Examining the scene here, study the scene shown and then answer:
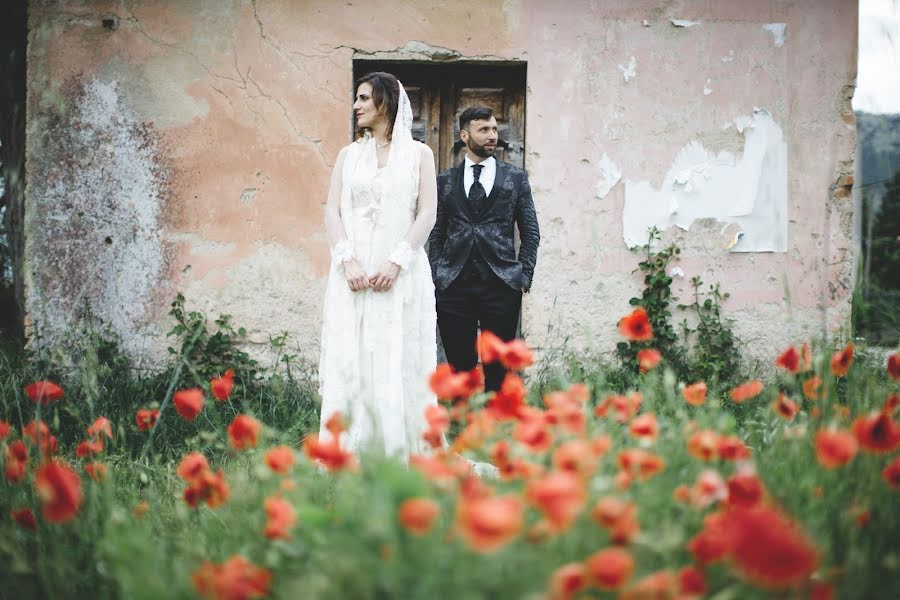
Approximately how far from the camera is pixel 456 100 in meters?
4.64

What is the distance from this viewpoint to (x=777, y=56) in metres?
4.46

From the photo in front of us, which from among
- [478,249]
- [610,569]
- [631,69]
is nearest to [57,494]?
[610,569]

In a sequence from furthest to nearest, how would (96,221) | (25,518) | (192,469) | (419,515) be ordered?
1. (96,221)
2. (25,518)
3. (192,469)
4. (419,515)

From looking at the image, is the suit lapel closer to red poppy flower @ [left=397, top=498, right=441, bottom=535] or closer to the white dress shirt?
the white dress shirt

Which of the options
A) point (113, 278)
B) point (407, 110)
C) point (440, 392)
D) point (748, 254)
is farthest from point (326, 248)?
point (440, 392)

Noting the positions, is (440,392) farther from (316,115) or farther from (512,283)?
(316,115)

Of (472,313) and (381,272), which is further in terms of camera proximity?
(472,313)

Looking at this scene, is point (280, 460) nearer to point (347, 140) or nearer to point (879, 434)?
point (879, 434)

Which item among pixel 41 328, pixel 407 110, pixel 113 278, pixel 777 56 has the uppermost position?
pixel 777 56

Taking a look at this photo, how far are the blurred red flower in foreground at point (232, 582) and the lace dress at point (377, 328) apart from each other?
165cm

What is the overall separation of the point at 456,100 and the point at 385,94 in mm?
1957

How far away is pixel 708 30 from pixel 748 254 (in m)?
1.51

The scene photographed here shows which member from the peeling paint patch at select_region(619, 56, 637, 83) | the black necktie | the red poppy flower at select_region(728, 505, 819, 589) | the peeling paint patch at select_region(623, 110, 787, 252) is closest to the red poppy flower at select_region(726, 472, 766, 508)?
the red poppy flower at select_region(728, 505, 819, 589)

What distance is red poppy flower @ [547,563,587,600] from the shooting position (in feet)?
3.00
